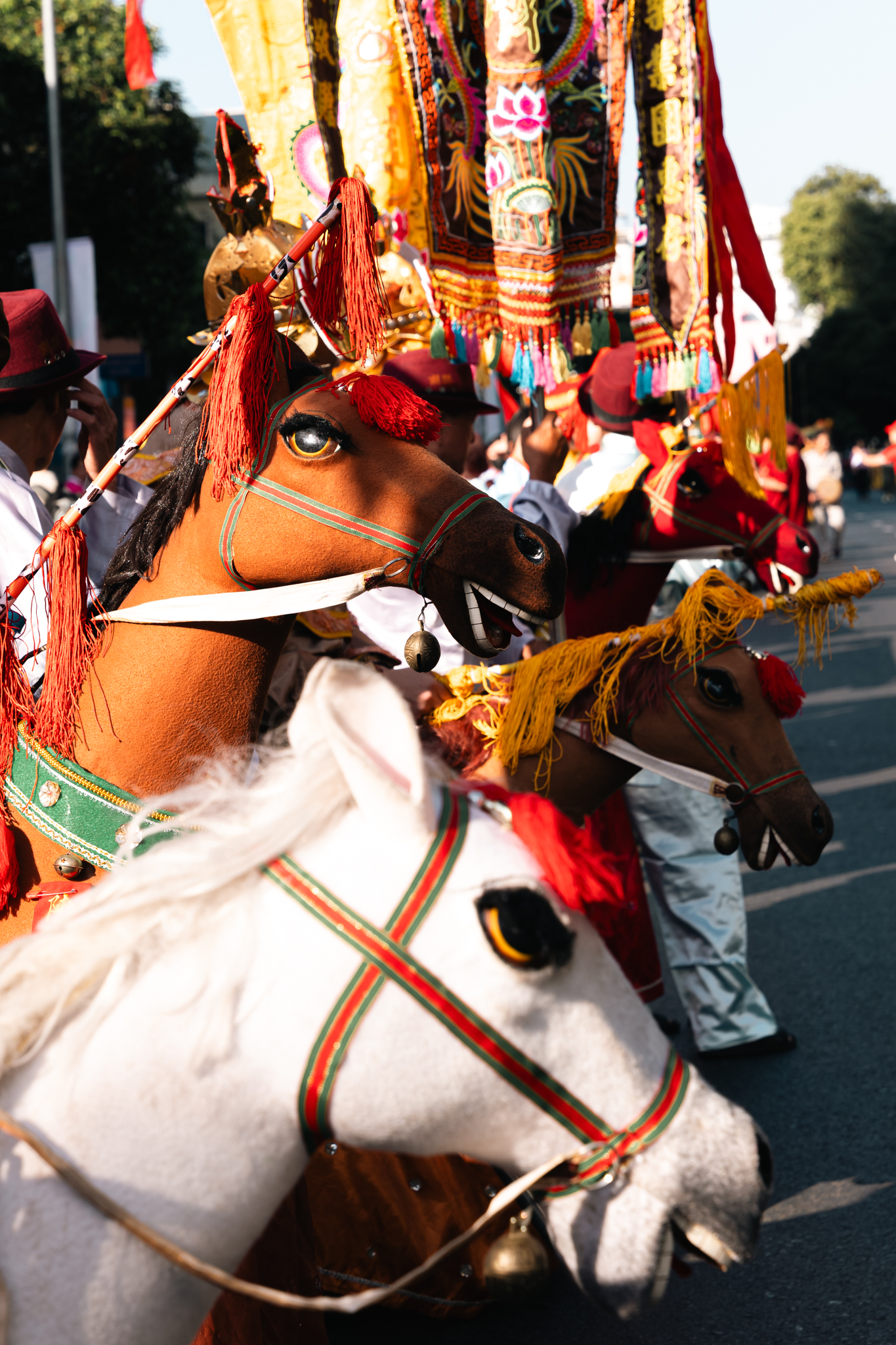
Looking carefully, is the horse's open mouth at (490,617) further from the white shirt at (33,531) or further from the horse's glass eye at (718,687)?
the horse's glass eye at (718,687)

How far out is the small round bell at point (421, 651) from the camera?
1928 millimetres

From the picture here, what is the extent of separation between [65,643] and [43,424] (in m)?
0.98

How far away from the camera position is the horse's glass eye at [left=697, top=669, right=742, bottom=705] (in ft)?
9.08

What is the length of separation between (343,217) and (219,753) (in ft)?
3.23

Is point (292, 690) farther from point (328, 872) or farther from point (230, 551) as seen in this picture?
point (328, 872)

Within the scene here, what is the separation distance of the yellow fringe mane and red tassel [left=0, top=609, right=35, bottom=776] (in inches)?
40.1

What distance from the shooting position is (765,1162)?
46.8 inches

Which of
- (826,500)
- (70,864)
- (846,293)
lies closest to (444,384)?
(70,864)

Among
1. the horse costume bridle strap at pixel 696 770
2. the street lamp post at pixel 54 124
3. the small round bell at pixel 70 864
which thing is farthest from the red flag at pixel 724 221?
the street lamp post at pixel 54 124

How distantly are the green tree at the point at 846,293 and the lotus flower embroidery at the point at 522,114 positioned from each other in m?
47.4

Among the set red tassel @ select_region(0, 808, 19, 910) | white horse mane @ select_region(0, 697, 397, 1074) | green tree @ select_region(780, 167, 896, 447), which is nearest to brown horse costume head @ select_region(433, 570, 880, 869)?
red tassel @ select_region(0, 808, 19, 910)

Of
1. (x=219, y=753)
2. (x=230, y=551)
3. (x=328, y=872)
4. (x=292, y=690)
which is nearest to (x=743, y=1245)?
(x=328, y=872)

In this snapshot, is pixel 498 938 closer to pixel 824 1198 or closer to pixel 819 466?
pixel 824 1198

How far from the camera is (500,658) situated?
3.41 metres
